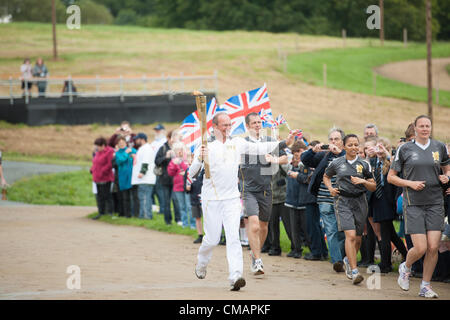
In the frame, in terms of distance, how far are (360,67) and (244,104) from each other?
4521cm

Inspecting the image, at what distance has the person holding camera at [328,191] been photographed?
11.3 m

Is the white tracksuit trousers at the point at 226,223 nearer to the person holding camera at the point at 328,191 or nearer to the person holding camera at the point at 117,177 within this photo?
the person holding camera at the point at 328,191

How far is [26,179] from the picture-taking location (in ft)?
85.3

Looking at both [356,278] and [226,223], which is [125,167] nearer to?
[226,223]

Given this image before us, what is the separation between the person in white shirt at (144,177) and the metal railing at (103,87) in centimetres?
1928

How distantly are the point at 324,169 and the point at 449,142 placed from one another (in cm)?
193

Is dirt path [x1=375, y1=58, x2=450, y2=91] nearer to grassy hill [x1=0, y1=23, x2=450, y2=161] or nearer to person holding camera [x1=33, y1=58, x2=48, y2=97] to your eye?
grassy hill [x1=0, y1=23, x2=450, y2=161]

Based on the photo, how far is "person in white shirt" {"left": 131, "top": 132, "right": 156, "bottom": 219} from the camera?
59.4ft

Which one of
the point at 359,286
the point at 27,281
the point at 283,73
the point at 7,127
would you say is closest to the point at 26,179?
the point at 7,127

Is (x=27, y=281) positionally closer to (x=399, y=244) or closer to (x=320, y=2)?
(x=399, y=244)

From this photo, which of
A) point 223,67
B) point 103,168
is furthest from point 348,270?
point 223,67

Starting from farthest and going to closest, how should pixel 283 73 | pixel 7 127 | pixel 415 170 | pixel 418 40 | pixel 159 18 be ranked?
pixel 159 18 < pixel 418 40 < pixel 283 73 < pixel 7 127 < pixel 415 170

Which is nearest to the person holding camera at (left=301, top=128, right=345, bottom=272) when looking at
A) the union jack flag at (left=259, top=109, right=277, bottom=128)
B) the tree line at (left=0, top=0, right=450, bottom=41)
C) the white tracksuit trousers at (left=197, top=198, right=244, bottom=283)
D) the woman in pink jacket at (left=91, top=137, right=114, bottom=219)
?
the union jack flag at (left=259, top=109, right=277, bottom=128)

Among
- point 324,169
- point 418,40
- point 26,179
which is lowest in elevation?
point 26,179
